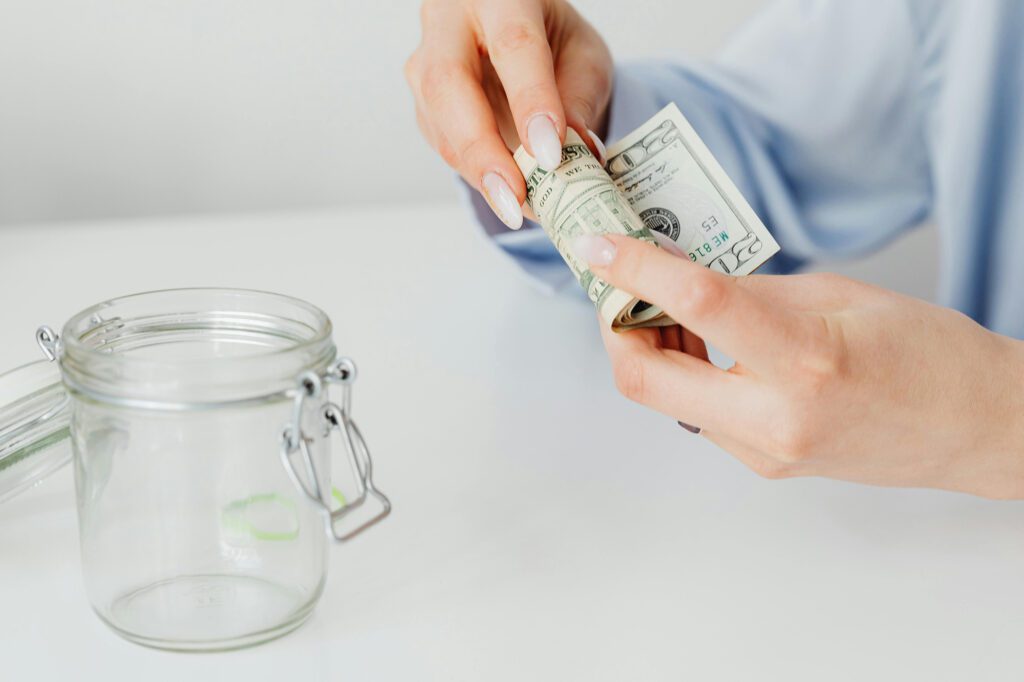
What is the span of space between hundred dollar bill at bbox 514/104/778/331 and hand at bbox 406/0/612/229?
0.02m

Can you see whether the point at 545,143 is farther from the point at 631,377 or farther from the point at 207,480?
the point at 207,480

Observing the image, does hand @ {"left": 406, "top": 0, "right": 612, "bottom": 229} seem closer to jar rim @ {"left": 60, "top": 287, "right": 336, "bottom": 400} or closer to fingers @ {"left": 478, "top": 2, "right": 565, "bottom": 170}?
fingers @ {"left": 478, "top": 2, "right": 565, "bottom": 170}

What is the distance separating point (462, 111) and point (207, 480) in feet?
1.19

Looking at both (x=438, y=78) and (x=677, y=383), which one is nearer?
(x=677, y=383)

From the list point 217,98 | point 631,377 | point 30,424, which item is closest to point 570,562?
point 631,377

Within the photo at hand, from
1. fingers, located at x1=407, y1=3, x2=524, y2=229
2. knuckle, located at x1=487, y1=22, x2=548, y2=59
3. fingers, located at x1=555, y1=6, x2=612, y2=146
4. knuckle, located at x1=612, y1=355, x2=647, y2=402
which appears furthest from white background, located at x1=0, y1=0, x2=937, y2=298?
knuckle, located at x1=612, y1=355, x2=647, y2=402

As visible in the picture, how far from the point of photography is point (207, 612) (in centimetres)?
61

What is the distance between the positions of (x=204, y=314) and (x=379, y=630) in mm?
210

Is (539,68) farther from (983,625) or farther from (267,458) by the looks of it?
(983,625)

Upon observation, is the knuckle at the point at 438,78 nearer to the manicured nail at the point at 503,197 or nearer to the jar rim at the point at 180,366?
the manicured nail at the point at 503,197

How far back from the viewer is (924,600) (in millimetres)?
702

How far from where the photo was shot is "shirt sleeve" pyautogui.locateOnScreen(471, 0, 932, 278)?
1.26 m

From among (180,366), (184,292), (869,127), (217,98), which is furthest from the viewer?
(217,98)

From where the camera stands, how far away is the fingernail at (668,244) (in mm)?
790
